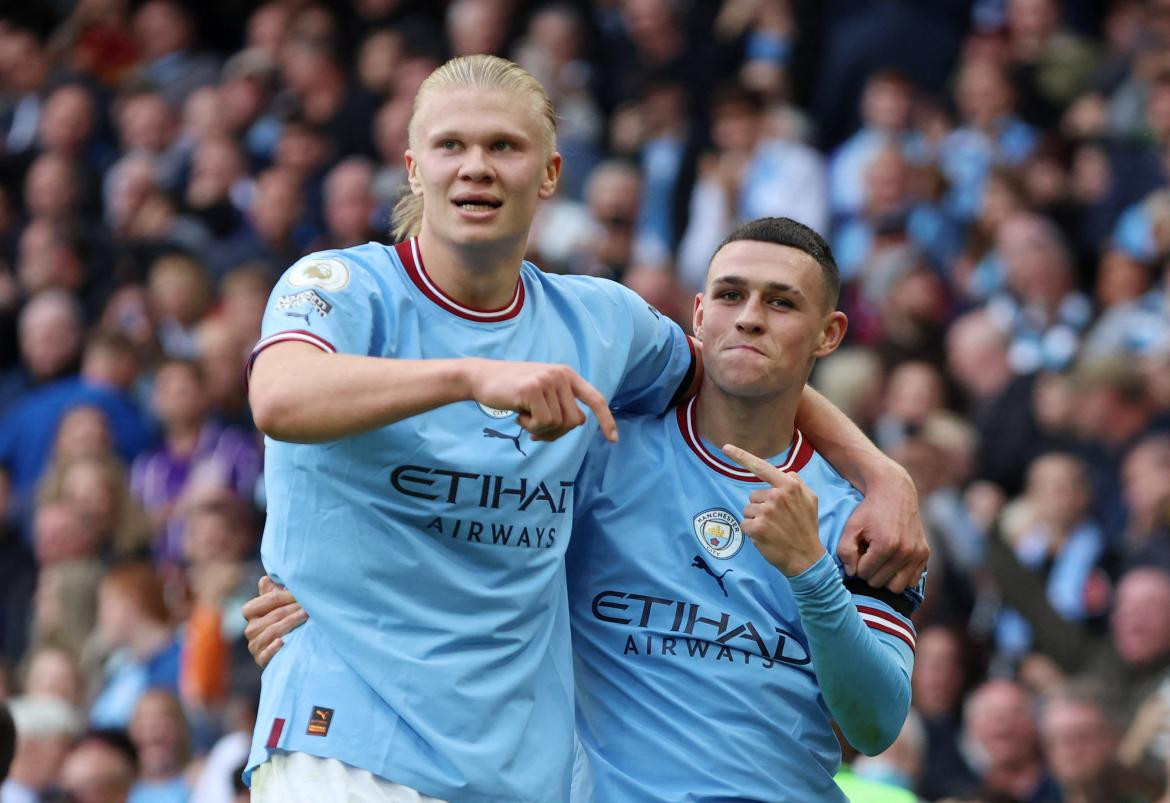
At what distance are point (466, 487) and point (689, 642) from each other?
826mm

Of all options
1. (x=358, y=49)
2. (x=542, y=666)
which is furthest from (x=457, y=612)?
(x=358, y=49)

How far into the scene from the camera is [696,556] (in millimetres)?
4754

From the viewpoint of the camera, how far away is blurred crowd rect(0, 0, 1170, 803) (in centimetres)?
816

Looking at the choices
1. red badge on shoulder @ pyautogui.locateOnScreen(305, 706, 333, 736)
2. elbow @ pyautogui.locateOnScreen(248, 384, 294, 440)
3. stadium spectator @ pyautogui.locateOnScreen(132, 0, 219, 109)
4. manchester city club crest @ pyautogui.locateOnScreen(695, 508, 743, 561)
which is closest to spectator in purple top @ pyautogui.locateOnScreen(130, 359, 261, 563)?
stadium spectator @ pyautogui.locateOnScreen(132, 0, 219, 109)

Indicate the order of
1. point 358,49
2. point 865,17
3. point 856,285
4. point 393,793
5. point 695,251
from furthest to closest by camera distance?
point 358,49, point 865,17, point 695,251, point 856,285, point 393,793

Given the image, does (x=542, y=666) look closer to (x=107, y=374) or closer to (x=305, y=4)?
(x=107, y=374)

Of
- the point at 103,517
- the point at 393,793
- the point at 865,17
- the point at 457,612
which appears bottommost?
the point at 103,517

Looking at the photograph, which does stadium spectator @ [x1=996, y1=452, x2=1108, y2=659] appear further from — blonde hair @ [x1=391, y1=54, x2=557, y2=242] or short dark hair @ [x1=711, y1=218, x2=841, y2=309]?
blonde hair @ [x1=391, y1=54, x2=557, y2=242]

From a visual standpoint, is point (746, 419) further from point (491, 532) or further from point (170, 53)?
point (170, 53)

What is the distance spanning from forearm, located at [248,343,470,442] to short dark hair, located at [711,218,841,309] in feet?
4.50

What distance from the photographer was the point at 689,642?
Result: 4691mm

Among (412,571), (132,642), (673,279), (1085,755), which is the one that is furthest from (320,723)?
(673,279)

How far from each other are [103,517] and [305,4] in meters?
5.52

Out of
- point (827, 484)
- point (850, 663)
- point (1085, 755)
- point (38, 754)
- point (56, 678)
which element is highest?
point (827, 484)
